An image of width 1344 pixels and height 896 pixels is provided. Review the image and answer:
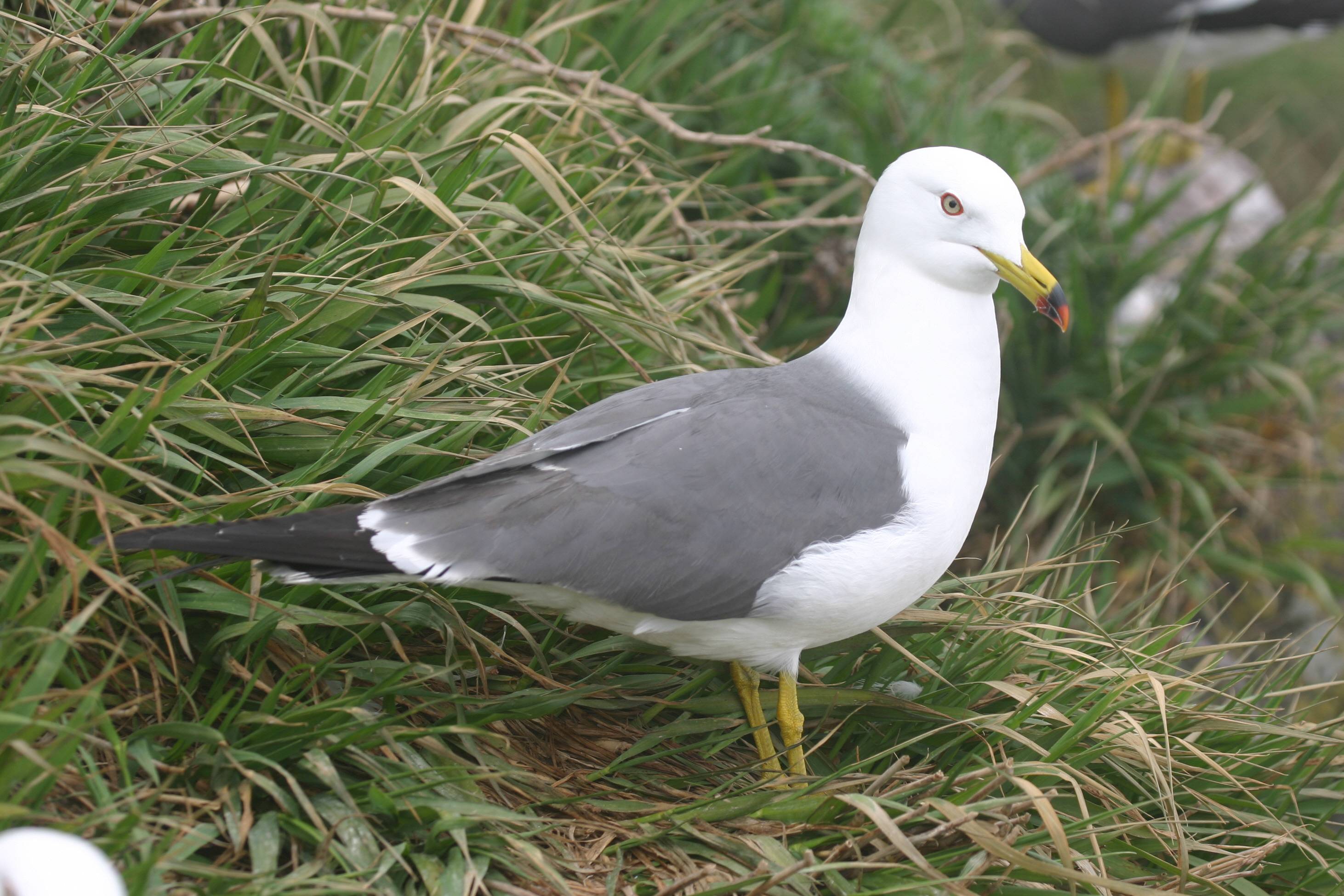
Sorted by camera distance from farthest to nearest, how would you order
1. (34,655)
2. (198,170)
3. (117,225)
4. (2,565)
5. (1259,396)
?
(1259,396) → (198,170) → (117,225) → (2,565) → (34,655)

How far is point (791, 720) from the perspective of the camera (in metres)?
2.55

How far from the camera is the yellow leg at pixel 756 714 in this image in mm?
2596

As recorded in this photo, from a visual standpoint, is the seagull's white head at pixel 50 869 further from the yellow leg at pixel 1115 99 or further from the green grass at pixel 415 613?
the yellow leg at pixel 1115 99

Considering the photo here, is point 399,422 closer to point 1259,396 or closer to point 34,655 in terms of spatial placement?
point 34,655

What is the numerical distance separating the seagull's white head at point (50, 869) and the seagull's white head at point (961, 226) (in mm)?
1945

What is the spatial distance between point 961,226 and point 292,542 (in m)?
1.53

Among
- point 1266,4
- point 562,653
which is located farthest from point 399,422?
point 1266,4

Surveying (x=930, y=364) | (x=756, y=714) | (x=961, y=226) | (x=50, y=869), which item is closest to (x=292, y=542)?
(x=50, y=869)

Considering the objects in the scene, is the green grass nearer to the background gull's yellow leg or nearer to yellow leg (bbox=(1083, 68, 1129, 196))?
A: the background gull's yellow leg

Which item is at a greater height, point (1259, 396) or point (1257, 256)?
point (1257, 256)

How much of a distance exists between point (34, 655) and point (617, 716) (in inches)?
46.6

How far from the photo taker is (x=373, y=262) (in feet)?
9.36

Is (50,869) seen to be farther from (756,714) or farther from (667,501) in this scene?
(756,714)

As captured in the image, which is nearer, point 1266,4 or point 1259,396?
point 1259,396
